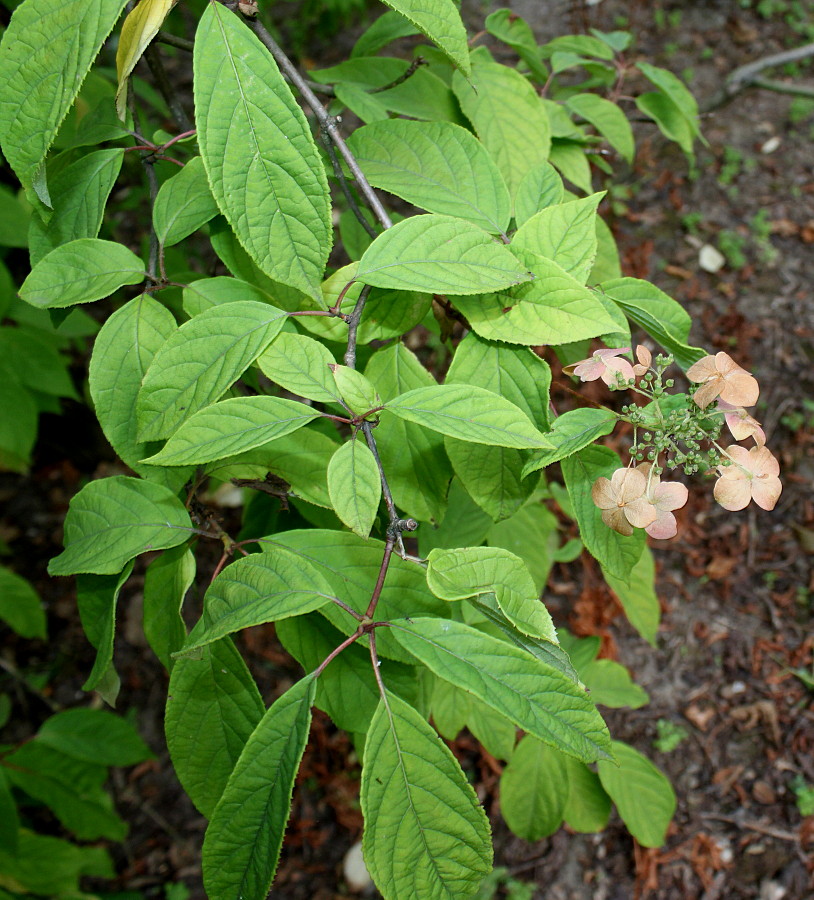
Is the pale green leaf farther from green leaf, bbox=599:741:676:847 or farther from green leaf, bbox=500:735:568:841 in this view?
green leaf, bbox=599:741:676:847

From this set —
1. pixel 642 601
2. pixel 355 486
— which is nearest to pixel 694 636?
pixel 642 601

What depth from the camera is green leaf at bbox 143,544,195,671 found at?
3.42 ft

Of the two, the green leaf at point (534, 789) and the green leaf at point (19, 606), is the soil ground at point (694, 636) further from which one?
the green leaf at point (19, 606)

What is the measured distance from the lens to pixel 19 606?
1.92m

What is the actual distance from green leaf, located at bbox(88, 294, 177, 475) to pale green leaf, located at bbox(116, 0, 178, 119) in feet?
0.98

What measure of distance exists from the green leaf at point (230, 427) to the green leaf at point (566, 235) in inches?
16.3

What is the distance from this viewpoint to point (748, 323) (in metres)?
3.44

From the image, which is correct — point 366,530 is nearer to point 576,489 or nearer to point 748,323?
point 576,489

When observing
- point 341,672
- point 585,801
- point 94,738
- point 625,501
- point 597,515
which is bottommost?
point 585,801

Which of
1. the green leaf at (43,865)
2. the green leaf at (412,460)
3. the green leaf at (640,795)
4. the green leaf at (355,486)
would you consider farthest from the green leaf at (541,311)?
the green leaf at (43,865)

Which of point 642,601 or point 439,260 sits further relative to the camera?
point 642,601

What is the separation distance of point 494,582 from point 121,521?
0.56m

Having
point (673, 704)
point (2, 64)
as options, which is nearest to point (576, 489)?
point (2, 64)

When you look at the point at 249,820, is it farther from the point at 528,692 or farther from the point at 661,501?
the point at 661,501
